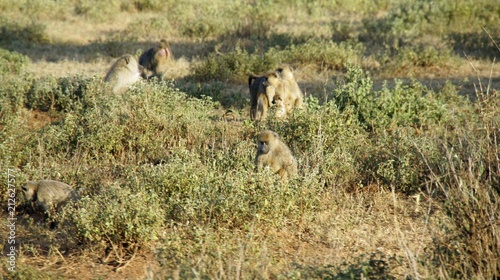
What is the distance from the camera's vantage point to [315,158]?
7.04 metres

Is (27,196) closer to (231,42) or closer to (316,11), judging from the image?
(231,42)

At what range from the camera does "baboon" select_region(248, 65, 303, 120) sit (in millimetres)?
9258

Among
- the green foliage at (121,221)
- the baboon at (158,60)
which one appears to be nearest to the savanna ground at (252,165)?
the green foliage at (121,221)

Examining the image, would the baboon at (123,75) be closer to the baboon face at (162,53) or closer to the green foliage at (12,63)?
the baboon face at (162,53)

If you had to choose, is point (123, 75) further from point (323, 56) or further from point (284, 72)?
point (323, 56)

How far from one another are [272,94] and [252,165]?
2.62 metres

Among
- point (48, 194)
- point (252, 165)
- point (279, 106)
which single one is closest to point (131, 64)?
point (279, 106)

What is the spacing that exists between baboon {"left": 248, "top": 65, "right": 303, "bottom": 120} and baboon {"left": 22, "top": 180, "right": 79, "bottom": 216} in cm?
326

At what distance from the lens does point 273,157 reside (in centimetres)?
693

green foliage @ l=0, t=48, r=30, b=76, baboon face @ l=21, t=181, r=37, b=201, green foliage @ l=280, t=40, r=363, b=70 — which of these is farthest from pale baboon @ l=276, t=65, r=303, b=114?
green foliage @ l=0, t=48, r=30, b=76

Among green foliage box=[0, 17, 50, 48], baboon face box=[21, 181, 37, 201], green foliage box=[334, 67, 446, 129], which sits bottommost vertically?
green foliage box=[0, 17, 50, 48]

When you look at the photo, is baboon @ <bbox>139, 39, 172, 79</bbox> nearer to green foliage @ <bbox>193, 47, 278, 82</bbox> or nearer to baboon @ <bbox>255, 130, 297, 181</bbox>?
green foliage @ <bbox>193, 47, 278, 82</bbox>

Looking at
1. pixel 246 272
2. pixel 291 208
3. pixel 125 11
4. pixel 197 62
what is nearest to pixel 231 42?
pixel 197 62

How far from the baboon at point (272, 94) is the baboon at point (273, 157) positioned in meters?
2.14
